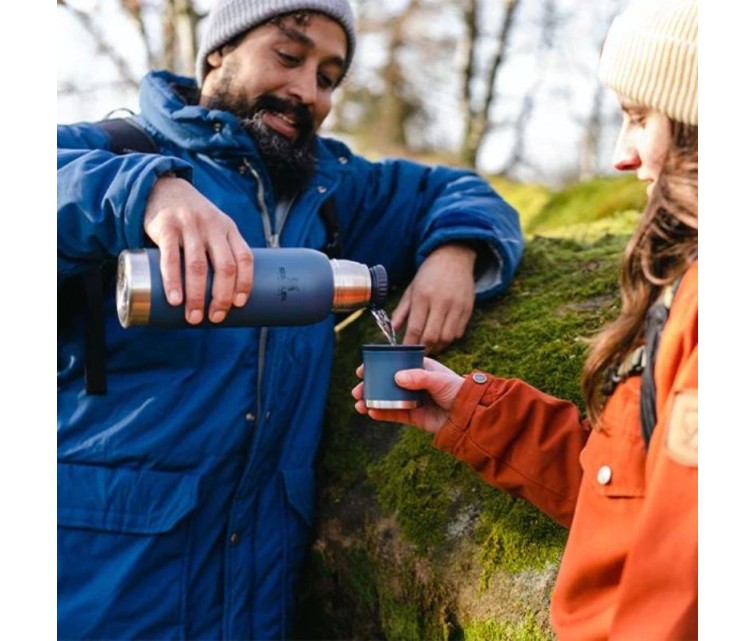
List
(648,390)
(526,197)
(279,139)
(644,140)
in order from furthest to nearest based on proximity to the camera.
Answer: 1. (526,197)
2. (279,139)
3. (644,140)
4. (648,390)

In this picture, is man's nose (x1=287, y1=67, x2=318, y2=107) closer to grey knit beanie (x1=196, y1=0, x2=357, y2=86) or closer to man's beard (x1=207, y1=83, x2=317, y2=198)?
man's beard (x1=207, y1=83, x2=317, y2=198)

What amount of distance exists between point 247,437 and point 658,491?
62.0 inches

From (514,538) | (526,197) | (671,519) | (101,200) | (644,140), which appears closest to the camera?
(671,519)

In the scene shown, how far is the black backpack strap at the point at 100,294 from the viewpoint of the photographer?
2.77 m

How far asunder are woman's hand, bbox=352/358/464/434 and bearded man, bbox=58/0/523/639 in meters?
0.60

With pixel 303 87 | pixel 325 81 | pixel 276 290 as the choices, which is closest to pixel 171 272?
Answer: pixel 276 290

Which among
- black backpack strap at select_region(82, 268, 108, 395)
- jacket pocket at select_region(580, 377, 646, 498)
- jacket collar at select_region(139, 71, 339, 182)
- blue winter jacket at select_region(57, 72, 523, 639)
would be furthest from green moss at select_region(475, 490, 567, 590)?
jacket collar at select_region(139, 71, 339, 182)

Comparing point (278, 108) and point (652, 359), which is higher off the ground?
point (278, 108)

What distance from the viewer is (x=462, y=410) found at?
2.26 meters

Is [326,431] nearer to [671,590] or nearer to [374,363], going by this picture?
[374,363]

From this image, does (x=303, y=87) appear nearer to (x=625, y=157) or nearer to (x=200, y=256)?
(x=200, y=256)

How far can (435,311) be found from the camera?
118 inches

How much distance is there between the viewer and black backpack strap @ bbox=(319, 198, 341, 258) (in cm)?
312

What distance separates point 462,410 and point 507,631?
574 millimetres
